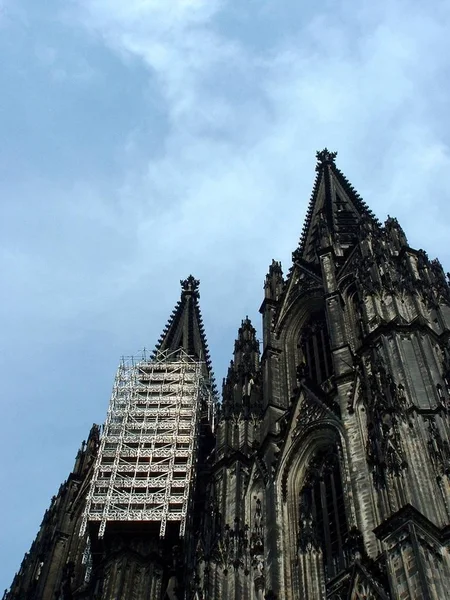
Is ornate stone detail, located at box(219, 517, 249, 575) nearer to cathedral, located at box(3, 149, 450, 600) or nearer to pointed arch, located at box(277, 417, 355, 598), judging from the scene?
cathedral, located at box(3, 149, 450, 600)

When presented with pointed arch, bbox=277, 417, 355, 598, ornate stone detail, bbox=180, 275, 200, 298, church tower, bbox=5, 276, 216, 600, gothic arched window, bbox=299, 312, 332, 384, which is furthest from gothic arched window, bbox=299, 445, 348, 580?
ornate stone detail, bbox=180, 275, 200, 298

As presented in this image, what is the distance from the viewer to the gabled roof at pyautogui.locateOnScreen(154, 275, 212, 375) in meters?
51.7

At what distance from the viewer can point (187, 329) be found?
2144 inches

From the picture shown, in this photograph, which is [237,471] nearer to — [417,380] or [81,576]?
[417,380]

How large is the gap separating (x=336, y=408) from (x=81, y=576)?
1373 cm

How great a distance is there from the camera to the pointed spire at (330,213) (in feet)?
131

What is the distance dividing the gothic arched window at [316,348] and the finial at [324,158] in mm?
19380

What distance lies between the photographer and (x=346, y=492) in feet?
79.6

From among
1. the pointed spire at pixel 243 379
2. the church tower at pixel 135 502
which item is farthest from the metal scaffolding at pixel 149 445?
the pointed spire at pixel 243 379

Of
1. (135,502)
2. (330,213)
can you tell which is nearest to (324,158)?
(330,213)

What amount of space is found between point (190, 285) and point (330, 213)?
20.2 meters

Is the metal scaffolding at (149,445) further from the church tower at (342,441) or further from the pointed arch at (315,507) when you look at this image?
the pointed arch at (315,507)

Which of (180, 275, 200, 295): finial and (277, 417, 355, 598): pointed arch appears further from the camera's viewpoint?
(180, 275, 200, 295): finial

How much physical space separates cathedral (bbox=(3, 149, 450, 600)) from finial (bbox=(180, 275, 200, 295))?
16.8 metres
